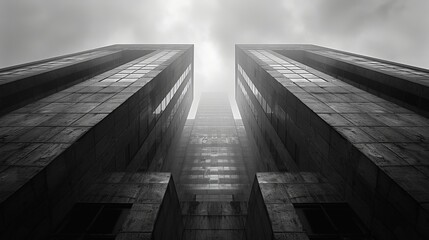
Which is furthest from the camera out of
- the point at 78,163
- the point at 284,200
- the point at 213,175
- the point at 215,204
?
the point at 213,175

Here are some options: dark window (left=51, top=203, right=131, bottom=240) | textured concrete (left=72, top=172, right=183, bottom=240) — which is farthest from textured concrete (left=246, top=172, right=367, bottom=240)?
dark window (left=51, top=203, right=131, bottom=240)

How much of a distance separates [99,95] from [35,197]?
33.0 ft

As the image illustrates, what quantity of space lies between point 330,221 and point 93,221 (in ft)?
35.9

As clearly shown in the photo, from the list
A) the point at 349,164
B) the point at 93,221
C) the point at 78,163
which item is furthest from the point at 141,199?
the point at 349,164

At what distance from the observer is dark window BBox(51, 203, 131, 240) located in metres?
9.59

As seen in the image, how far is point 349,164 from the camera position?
35.6 feet

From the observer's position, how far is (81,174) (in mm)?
11070

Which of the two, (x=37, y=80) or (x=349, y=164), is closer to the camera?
(x=349, y=164)

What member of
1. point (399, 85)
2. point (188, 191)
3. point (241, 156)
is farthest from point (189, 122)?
point (399, 85)

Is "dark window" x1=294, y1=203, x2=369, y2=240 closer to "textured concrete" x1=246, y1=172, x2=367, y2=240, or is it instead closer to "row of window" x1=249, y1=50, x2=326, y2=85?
"textured concrete" x1=246, y1=172, x2=367, y2=240

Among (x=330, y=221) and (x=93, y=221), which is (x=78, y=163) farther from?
(x=330, y=221)

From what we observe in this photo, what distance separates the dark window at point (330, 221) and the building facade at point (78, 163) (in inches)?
277

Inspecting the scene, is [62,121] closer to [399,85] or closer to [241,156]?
[399,85]

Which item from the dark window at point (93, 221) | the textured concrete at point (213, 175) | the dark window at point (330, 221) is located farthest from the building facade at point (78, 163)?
the textured concrete at point (213, 175)
